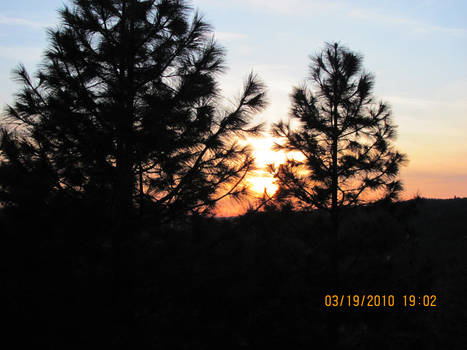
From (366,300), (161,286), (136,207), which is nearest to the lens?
(161,286)

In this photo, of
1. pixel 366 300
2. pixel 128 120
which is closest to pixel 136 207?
pixel 128 120

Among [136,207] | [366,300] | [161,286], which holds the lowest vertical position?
[366,300]

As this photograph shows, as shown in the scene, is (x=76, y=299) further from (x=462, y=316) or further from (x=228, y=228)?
(x=462, y=316)

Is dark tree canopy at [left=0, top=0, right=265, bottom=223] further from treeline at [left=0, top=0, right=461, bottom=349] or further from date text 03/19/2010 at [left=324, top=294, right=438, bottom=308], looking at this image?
date text 03/19/2010 at [left=324, top=294, right=438, bottom=308]

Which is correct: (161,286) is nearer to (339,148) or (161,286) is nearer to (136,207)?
(136,207)

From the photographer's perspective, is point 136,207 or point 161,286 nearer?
point 161,286

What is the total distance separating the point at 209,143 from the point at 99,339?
3043mm

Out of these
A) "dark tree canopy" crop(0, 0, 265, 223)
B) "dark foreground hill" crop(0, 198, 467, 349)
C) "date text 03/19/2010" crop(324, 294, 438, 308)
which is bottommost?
"date text 03/19/2010" crop(324, 294, 438, 308)

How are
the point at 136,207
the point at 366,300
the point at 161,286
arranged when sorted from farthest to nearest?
the point at 366,300 < the point at 136,207 < the point at 161,286

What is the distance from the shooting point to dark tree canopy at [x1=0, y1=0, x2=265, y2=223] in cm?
539

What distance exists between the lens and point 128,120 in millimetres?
5453

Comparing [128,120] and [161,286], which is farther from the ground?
[128,120]

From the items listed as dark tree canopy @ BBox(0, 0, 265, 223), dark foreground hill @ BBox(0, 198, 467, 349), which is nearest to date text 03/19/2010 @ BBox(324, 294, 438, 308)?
dark foreground hill @ BBox(0, 198, 467, 349)

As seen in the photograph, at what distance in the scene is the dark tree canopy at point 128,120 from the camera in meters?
5.39
